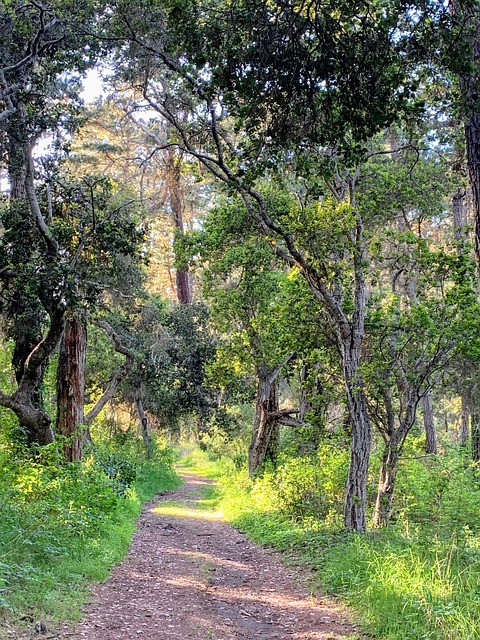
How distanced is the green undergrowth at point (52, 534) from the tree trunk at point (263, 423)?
555 cm

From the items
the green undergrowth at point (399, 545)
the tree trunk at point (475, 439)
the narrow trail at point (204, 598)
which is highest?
the tree trunk at point (475, 439)

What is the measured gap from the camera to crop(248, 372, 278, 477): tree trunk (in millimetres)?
16469

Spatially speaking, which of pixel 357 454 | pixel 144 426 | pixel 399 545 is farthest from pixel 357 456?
pixel 144 426

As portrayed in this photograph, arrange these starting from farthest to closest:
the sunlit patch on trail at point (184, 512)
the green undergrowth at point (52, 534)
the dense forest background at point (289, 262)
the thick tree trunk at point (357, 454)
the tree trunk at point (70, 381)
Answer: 1. the sunlit patch on trail at point (184, 512)
2. the tree trunk at point (70, 381)
3. the thick tree trunk at point (357, 454)
4. the green undergrowth at point (52, 534)
5. the dense forest background at point (289, 262)

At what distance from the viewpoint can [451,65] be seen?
4992mm

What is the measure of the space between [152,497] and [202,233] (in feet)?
26.9

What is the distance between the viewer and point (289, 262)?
9898 millimetres

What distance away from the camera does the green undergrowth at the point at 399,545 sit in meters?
5.04

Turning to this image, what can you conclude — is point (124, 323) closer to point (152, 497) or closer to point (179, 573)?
point (152, 497)

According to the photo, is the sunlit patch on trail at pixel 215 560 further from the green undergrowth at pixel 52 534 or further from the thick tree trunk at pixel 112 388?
the thick tree trunk at pixel 112 388

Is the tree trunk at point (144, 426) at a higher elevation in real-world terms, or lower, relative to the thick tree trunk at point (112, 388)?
lower

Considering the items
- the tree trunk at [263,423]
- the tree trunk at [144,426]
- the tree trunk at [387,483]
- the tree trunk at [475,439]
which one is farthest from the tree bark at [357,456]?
the tree trunk at [144,426]

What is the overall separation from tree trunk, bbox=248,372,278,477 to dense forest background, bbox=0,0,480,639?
0.46 ft

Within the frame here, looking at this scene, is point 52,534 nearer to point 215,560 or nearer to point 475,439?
point 215,560
